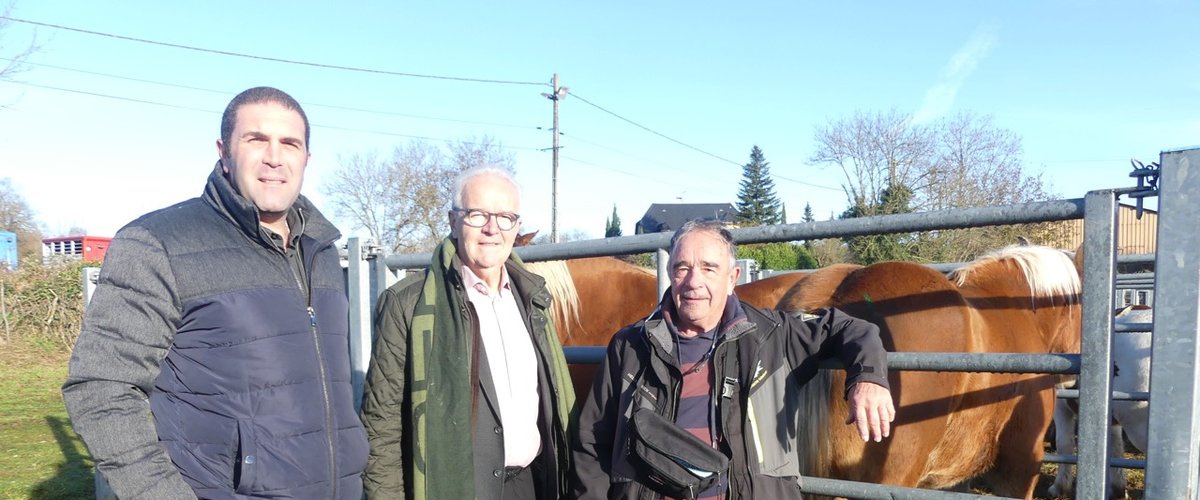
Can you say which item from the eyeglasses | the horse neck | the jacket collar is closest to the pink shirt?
the eyeglasses

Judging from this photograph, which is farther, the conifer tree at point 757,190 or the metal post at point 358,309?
the conifer tree at point 757,190

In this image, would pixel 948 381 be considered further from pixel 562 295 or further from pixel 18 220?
pixel 18 220

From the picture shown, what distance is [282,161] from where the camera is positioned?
1.68 metres

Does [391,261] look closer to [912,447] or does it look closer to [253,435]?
[253,435]

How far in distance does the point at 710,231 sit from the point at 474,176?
2.30 ft

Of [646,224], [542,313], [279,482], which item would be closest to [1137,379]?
[542,313]

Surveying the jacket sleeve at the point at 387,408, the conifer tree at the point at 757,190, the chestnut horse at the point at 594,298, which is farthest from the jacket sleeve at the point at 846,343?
the conifer tree at the point at 757,190

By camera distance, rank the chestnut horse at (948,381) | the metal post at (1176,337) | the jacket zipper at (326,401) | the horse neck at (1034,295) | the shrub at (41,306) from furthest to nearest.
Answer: the shrub at (41,306) → the horse neck at (1034,295) → the chestnut horse at (948,381) → the jacket zipper at (326,401) → the metal post at (1176,337)

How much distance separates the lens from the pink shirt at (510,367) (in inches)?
81.9

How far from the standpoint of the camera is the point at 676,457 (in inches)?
71.1

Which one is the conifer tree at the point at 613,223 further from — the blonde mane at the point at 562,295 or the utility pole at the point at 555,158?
the blonde mane at the point at 562,295

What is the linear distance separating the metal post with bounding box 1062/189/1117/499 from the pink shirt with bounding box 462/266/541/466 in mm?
1358

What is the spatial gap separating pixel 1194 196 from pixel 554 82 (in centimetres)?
2751

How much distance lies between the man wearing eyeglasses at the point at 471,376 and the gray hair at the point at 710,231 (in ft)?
1.49
